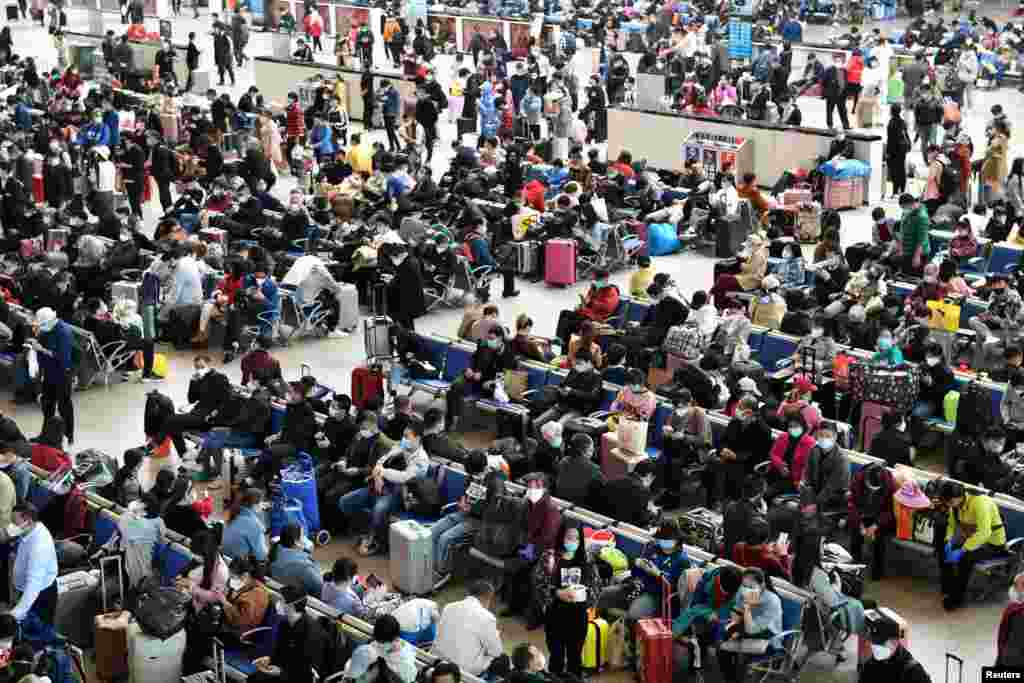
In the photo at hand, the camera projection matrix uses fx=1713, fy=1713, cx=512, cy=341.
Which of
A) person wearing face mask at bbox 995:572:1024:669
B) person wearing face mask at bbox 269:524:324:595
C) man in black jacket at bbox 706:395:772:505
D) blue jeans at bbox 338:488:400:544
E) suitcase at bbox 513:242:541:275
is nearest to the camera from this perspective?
person wearing face mask at bbox 995:572:1024:669

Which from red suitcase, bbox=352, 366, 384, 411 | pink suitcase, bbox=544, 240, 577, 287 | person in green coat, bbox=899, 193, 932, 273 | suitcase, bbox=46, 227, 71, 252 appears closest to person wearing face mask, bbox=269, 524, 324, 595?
red suitcase, bbox=352, 366, 384, 411

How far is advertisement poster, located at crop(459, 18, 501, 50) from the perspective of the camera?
4150 centimetres

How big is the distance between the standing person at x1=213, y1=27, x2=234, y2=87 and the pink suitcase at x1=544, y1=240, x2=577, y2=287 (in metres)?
18.5

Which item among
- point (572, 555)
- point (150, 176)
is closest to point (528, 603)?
point (572, 555)

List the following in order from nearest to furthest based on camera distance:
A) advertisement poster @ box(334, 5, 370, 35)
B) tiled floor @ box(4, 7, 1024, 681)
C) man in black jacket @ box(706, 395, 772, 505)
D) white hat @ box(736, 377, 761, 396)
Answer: tiled floor @ box(4, 7, 1024, 681) → man in black jacket @ box(706, 395, 772, 505) → white hat @ box(736, 377, 761, 396) → advertisement poster @ box(334, 5, 370, 35)

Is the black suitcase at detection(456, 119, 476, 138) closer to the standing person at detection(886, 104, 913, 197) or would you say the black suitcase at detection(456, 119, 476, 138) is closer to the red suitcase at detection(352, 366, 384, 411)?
the standing person at detection(886, 104, 913, 197)

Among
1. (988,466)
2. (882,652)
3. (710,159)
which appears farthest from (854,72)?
(882,652)

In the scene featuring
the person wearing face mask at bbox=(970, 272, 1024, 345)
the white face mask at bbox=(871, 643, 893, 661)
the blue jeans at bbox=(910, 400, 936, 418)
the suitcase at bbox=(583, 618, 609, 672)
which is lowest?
the suitcase at bbox=(583, 618, 609, 672)

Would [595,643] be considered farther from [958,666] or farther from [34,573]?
[34,573]

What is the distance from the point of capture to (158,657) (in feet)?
39.3

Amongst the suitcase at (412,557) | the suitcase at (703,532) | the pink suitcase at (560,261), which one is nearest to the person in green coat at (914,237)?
the pink suitcase at (560,261)

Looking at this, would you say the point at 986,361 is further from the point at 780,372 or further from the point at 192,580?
the point at 192,580

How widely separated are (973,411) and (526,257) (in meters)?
8.65

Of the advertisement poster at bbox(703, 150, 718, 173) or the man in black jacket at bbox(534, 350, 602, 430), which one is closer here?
the man in black jacket at bbox(534, 350, 602, 430)
